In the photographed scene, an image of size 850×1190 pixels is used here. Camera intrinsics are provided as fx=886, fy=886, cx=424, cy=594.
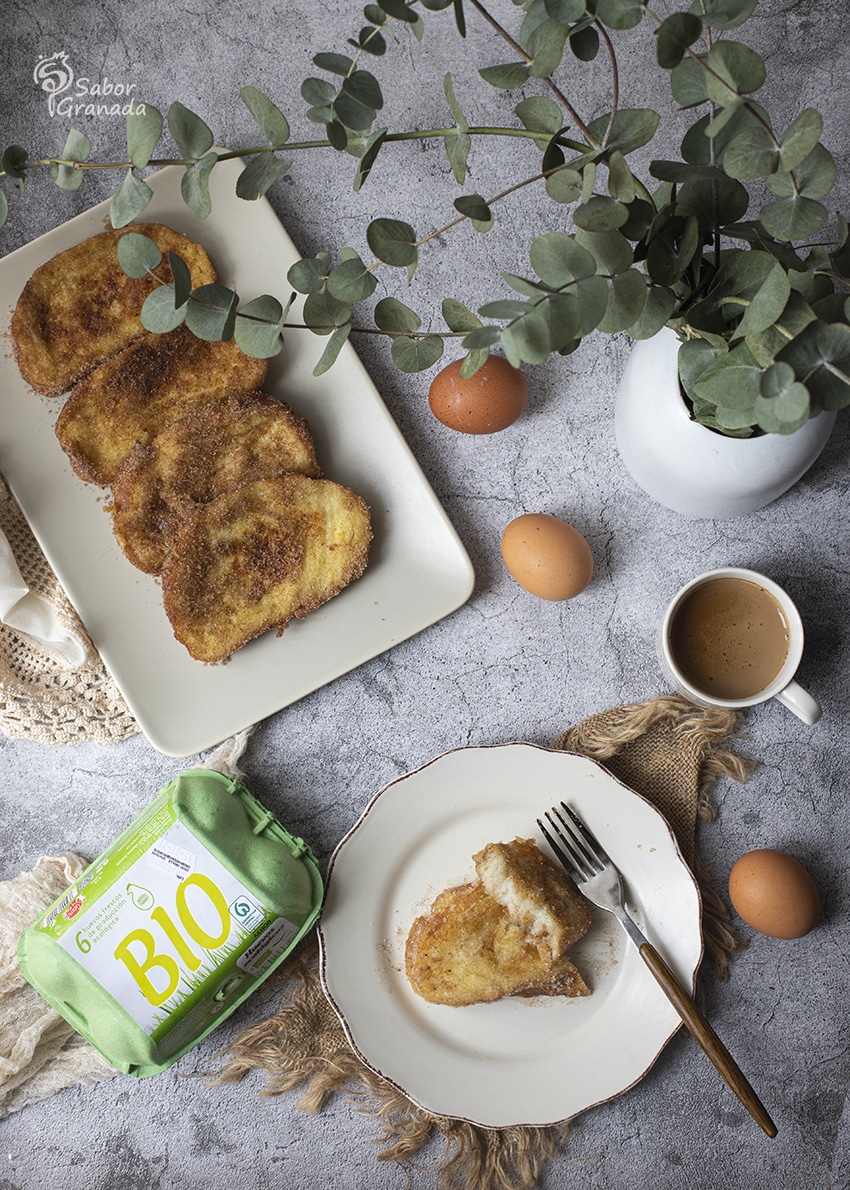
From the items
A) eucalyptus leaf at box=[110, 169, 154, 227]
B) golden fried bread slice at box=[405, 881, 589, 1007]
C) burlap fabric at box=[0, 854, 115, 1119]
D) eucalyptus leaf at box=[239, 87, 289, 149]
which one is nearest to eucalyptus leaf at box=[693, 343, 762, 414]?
eucalyptus leaf at box=[239, 87, 289, 149]

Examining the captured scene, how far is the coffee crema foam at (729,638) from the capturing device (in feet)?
4.17

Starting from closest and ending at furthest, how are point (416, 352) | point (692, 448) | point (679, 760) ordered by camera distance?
1. point (416, 352)
2. point (692, 448)
3. point (679, 760)

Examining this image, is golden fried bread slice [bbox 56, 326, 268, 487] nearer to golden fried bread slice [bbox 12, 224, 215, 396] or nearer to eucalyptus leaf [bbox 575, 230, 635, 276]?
golden fried bread slice [bbox 12, 224, 215, 396]

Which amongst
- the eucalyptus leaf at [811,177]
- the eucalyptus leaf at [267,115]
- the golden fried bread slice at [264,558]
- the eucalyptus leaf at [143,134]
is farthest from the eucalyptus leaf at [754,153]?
the golden fried bread slice at [264,558]

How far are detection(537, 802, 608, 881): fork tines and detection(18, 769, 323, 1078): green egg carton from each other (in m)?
0.38

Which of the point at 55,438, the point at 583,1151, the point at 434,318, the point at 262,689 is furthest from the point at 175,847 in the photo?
the point at 434,318

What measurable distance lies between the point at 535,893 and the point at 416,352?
78 centimetres

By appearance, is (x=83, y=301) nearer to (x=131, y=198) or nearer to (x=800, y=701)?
(x=131, y=198)

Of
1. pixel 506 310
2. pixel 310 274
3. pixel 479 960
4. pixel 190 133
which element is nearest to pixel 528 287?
pixel 506 310

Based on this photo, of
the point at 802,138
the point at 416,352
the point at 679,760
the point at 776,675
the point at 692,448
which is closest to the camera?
the point at 802,138

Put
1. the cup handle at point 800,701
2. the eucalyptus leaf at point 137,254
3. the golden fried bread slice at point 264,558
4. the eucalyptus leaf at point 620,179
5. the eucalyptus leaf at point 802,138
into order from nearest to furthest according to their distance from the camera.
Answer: the eucalyptus leaf at point 802,138 < the eucalyptus leaf at point 620,179 < the eucalyptus leaf at point 137,254 < the cup handle at point 800,701 < the golden fried bread slice at point 264,558

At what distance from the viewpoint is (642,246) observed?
0.88m

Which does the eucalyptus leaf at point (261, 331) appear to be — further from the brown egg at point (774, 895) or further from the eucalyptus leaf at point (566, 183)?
the brown egg at point (774, 895)

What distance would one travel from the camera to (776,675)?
1.26 meters
